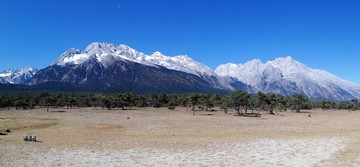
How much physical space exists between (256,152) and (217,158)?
627 centimetres

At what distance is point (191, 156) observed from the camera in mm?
36969

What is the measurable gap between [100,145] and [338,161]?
27881 millimetres

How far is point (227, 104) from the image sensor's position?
171 m

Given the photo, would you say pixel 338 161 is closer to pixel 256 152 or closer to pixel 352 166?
Answer: pixel 352 166

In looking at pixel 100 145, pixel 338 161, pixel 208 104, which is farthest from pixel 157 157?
pixel 208 104

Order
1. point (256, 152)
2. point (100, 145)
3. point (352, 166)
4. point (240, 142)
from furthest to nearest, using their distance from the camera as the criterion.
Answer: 1. point (240, 142)
2. point (100, 145)
3. point (256, 152)
4. point (352, 166)

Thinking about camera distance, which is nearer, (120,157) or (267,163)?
(267,163)

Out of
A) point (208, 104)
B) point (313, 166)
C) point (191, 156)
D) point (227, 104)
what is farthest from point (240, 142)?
point (208, 104)

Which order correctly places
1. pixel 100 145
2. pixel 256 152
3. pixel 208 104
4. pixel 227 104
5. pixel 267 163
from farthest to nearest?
pixel 208 104
pixel 227 104
pixel 100 145
pixel 256 152
pixel 267 163

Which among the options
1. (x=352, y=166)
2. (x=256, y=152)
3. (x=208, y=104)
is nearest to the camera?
(x=352, y=166)

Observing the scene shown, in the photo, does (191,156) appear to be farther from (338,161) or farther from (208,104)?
(208,104)

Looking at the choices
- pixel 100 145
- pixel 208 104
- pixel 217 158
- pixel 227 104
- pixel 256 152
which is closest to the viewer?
pixel 217 158

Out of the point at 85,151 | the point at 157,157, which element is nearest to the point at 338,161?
the point at 157,157

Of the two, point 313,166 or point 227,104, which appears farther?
point 227,104
